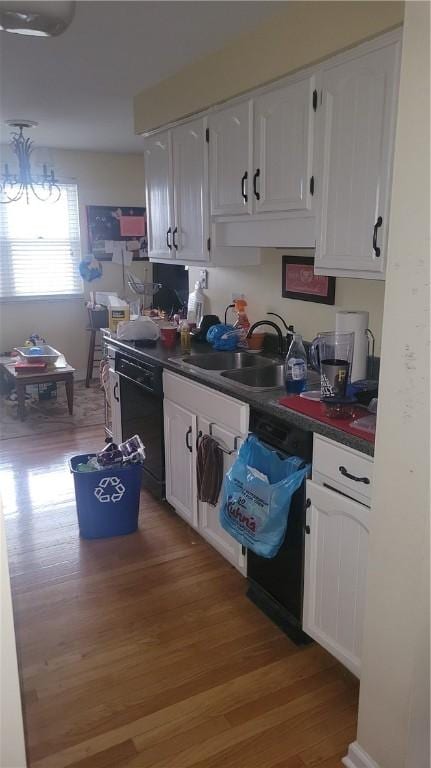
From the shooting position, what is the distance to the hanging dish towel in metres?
2.49

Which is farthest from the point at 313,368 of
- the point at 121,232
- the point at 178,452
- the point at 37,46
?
the point at 121,232

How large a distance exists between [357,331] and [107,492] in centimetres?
150

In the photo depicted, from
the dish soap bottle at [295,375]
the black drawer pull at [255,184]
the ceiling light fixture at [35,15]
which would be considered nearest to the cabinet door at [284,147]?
the black drawer pull at [255,184]

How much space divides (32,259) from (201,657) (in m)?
4.63

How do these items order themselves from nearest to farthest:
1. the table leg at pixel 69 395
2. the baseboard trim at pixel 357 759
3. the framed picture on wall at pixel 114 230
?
the baseboard trim at pixel 357 759 < the table leg at pixel 69 395 < the framed picture on wall at pixel 114 230

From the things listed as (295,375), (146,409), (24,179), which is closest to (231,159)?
Answer: (295,375)

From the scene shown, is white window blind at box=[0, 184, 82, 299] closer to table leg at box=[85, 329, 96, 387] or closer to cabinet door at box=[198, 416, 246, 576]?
table leg at box=[85, 329, 96, 387]

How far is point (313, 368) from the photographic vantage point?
2.68 metres

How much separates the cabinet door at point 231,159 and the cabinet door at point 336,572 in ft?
4.77

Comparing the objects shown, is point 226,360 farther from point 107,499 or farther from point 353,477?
point 353,477

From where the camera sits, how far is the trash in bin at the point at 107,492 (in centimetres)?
283

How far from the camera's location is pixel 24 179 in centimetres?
459

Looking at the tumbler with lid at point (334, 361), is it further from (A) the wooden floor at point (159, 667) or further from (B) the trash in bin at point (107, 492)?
(B) the trash in bin at point (107, 492)

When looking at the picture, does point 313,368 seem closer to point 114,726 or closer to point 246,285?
point 246,285
